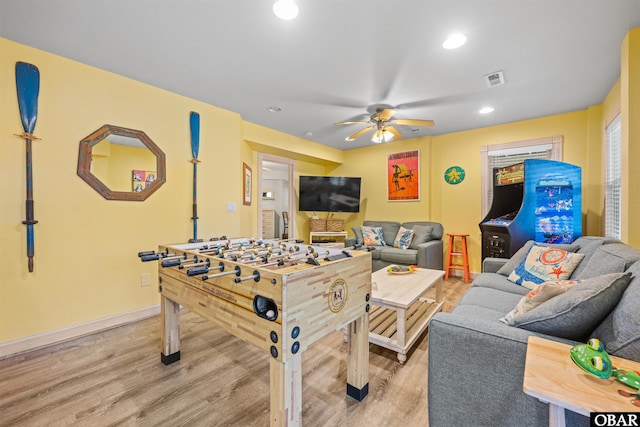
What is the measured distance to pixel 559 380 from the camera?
29.0 inches

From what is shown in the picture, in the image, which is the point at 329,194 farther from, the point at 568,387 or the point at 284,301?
the point at 568,387

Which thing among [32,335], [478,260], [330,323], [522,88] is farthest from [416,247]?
[32,335]

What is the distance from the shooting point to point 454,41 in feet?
6.40

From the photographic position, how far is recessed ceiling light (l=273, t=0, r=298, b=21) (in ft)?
5.25

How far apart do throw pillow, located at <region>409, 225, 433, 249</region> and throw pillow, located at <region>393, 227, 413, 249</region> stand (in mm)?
80

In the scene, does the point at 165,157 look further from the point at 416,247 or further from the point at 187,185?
the point at 416,247

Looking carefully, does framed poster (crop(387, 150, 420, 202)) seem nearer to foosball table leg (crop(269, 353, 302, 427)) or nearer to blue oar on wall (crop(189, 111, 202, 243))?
blue oar on wall (crop(189, 111, 202, 243))

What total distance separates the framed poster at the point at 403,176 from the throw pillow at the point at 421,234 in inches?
23.3

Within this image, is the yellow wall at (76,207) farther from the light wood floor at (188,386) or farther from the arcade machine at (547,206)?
the arcade machine at (547,206)

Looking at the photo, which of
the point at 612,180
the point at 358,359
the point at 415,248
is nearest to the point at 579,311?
the point at 358,359

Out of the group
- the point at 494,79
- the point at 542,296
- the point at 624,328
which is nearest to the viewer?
the point at 624,328

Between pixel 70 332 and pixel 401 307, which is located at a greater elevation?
pixel 401 307

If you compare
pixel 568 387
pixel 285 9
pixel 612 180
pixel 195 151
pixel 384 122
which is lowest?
pixel 568 387

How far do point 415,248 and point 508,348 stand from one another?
3.31 m
